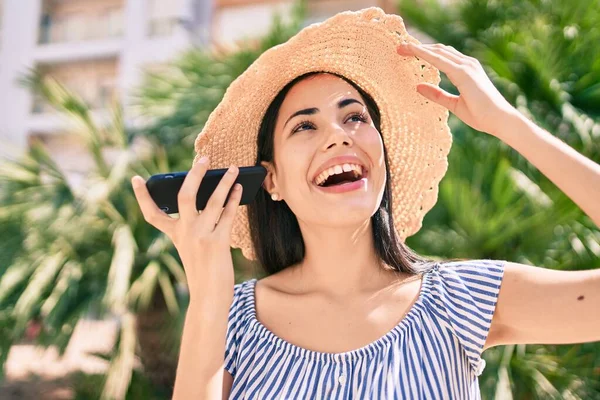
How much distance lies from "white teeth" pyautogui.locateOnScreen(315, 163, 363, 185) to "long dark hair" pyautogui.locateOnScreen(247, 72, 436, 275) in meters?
0.24

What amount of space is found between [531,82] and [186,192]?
2943 millimetres

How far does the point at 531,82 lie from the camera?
3609 mm

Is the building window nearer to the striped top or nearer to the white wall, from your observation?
the white wall

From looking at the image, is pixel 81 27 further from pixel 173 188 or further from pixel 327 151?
pixel 173 188

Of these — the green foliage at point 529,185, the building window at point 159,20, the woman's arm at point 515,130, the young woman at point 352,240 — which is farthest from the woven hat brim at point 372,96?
the building window at point 159,20

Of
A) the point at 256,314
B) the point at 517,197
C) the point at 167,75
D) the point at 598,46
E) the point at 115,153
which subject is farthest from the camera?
the point at 167,75

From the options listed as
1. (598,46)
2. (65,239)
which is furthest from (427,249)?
(65,239)

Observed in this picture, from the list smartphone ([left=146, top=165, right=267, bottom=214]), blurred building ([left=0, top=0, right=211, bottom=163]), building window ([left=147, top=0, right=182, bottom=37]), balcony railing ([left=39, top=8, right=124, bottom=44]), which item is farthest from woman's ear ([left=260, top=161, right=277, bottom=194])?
balcony railing ([left=39, top=8, right=124, bottom=44])

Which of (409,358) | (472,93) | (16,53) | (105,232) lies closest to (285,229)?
(409,358)

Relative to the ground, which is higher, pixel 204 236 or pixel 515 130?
pixel 515 130

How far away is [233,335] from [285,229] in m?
0.43

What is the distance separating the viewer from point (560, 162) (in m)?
1.24

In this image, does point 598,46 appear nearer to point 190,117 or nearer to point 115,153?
point 190,117

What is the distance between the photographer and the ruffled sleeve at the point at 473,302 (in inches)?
54.1
